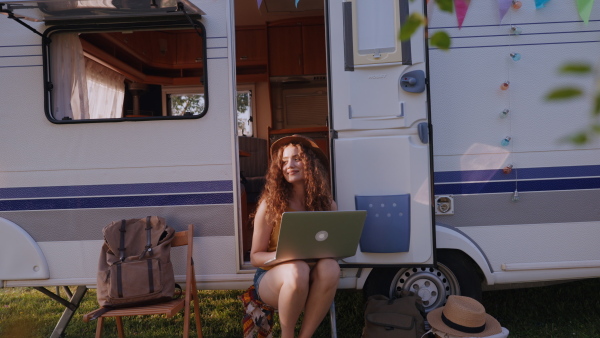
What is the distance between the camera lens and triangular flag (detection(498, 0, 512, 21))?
10.9 feet

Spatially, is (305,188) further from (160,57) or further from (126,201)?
(160,57)

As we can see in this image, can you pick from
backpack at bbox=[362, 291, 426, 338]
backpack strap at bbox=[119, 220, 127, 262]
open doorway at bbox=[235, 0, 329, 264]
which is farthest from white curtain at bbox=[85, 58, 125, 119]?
backpack at bbox=[362, 291, 426, 338]

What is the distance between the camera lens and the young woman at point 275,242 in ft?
9.74

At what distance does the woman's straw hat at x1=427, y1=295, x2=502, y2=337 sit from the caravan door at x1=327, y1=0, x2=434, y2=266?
0.98 feet

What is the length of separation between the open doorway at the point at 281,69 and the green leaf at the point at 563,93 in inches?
202

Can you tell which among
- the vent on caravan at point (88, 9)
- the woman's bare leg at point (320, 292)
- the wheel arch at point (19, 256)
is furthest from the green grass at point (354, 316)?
the vent on caravan at point (88, 9)

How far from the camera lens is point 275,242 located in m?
3.23

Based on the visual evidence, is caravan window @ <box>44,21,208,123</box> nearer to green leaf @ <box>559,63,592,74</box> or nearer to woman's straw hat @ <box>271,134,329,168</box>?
woman's straw hat @ <box>271,134,329,168</box>

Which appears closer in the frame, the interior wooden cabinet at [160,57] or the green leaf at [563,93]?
the green leaf at [563,93]

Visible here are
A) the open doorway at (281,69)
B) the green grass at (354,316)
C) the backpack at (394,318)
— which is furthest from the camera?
the open doorway at (281,69)

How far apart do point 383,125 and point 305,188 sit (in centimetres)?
61

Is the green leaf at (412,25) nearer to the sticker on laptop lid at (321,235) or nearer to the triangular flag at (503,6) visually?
the sticker on laptop lid at (321,235)

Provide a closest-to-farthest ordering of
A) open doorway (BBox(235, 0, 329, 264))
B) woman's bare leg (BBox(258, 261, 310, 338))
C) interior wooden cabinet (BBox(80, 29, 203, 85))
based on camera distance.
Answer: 1. woman's bare leg (BBox(258, 261, 310, 338))
2. interior wooden cabinet (BBox(80, 29, 203, 85))
3. open doorway (BBox(235, 0, 329, 264))

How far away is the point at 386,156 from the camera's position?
3.25m
